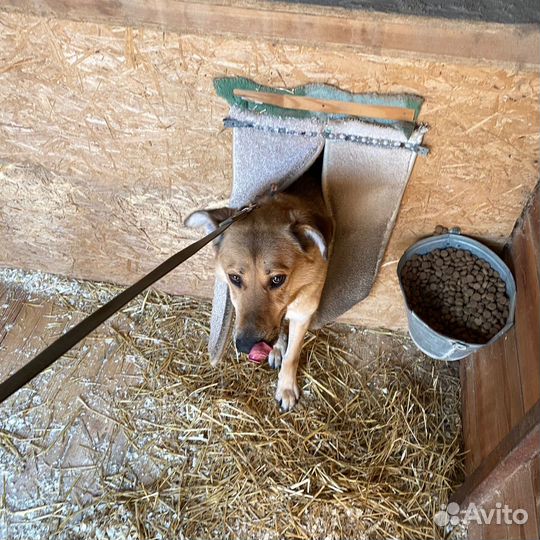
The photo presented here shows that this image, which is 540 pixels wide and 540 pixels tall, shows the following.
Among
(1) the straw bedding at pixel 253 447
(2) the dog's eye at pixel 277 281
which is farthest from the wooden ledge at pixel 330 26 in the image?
(1) the straw bedding at pixel 253 447

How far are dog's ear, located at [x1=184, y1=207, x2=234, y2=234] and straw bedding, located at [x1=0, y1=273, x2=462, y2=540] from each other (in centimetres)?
115

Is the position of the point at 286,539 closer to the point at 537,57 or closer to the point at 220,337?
the point at 220,337

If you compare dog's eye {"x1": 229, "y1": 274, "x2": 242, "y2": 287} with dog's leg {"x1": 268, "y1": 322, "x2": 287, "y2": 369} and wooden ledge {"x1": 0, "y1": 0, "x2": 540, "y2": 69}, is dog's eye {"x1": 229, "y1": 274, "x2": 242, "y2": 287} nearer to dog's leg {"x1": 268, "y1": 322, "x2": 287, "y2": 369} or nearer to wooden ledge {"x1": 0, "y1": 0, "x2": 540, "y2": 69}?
dog's leg {"x1": 268, "y1": 322, "x2": 287, "y2": 369}

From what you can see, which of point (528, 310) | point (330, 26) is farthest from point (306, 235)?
point (528, 310)

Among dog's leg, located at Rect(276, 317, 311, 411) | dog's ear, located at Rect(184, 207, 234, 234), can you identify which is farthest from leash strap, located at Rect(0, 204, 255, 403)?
dog's leg, located at Rect(276, 317, 311, 411)

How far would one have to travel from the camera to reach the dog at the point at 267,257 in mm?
2096

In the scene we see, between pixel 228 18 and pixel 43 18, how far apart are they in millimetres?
727

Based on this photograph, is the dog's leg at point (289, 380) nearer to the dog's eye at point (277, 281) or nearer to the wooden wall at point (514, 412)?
the dog's eye at point (277, 281)

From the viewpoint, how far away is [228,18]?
169cm

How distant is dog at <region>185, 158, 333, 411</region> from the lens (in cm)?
210

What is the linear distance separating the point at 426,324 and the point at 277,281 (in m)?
0.77

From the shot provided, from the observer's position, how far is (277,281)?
7.08 feet

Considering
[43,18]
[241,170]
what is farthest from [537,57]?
[43,18]

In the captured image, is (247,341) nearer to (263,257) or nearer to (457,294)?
(263,257)
